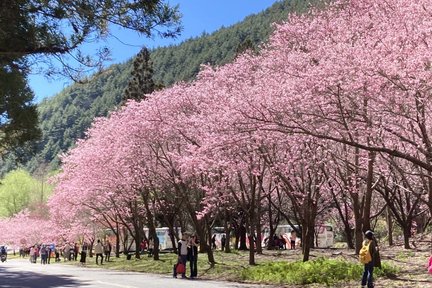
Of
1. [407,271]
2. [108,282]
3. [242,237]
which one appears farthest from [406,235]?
[242,237]

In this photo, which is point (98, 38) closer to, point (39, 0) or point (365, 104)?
point (39, 0)

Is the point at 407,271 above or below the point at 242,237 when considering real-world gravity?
below

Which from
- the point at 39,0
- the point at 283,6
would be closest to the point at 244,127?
the point at 39,0

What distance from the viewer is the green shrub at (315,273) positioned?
47.3ft

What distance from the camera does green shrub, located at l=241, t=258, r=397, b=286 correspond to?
14.4m

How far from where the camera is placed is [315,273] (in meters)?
14.7

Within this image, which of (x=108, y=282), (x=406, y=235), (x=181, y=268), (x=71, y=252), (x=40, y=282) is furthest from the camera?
(x=71, y=252)

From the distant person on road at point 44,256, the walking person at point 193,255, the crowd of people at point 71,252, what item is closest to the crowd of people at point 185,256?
the walking person at point 193,255

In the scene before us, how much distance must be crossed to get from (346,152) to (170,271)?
9.43 metres

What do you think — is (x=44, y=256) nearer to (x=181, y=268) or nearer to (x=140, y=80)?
(x=140, y=80)

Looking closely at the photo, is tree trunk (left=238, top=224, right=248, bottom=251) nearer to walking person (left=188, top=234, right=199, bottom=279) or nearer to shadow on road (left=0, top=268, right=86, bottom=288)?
walking person (left=188, top=234, right=199, bottom=279)

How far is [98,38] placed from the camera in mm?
8664

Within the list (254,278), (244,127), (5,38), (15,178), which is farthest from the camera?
(15,178)

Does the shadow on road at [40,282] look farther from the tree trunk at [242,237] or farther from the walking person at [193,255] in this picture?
the tree trunk at [242,237]
